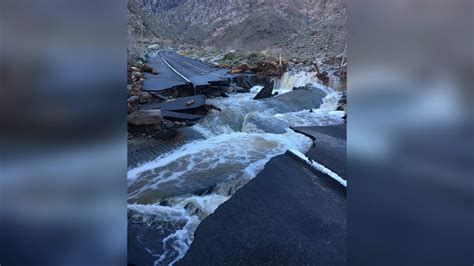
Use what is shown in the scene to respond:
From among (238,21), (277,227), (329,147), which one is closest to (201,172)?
(277,227)

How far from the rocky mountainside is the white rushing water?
3532 cm

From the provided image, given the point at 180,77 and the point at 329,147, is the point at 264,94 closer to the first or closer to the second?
the point at 180,77

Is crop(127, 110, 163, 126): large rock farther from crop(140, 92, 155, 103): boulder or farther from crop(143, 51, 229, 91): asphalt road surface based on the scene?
crop(143, 51, 229, 91): asphalt road surface

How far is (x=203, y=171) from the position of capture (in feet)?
17.4

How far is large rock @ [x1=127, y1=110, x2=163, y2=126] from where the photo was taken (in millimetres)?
6879

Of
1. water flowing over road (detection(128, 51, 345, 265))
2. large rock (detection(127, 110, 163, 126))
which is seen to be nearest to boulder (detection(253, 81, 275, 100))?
water flowing over road (detection(128, 51, 345, 265))

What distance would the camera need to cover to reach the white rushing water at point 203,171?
3.43 m

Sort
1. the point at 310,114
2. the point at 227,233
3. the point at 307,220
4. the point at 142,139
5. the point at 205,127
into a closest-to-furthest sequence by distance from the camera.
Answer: the point at 227,233 < the point at 307,220 < the point at 142,139 < the point at 205,127 < the point at 310,114

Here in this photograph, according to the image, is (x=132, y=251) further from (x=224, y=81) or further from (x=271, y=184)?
(x=224, y=81)

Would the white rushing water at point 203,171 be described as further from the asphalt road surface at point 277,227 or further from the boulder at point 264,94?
the boulder at point 264,94
